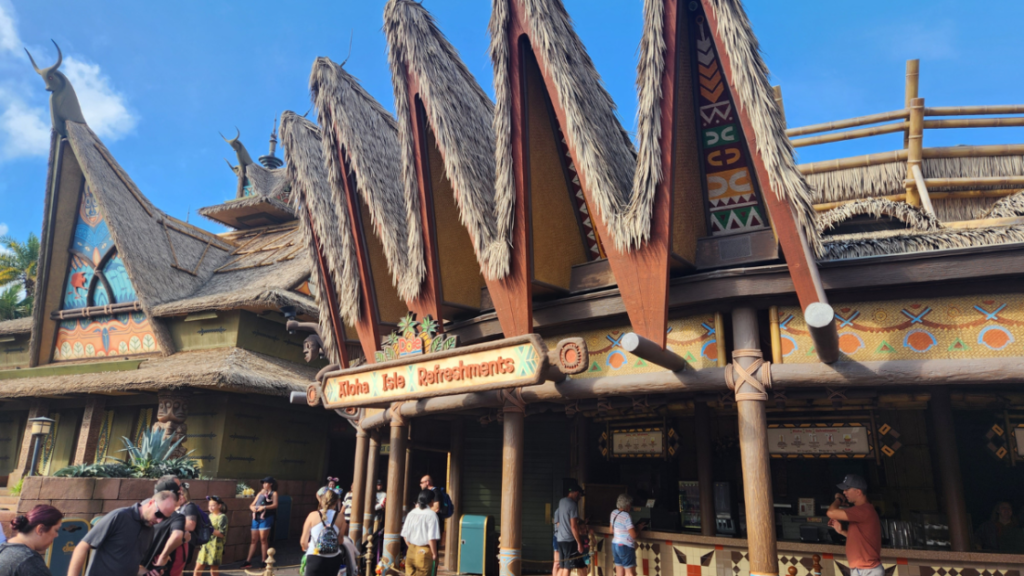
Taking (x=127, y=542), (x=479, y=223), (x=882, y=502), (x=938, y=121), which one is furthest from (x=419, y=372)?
(x=938, y=121)

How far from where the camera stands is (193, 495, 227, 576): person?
10.3 metres

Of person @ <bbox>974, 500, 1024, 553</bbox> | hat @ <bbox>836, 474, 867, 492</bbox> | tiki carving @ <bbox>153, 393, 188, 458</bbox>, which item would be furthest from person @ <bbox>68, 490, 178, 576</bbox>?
tiki carving @ <bbox>153, 393, 188, 458</bbox>

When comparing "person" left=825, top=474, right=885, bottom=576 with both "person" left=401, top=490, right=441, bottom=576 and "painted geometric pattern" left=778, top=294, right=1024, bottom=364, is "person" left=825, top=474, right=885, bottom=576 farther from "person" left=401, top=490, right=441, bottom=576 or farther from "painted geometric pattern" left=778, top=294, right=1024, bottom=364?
"person" left=401, top=490, right=441, bottom=576

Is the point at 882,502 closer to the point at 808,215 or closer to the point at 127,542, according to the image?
the point at 808,215

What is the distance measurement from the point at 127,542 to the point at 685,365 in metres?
5.63

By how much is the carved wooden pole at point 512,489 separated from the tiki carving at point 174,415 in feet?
35.0

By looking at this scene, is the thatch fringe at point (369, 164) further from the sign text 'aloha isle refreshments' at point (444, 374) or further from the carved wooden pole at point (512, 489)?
the carved wooden pole at point (512, 489)

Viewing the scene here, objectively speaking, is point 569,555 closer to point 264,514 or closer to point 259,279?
point 264,514

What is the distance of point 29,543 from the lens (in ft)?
12.9

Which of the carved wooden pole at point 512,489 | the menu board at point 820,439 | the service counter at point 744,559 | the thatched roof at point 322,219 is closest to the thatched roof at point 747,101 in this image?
the carved wooden pole at point 512,489

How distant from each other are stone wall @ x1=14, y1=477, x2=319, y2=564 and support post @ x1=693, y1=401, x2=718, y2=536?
9215 millimetres

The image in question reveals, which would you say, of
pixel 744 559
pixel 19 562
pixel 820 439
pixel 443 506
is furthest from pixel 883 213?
pixel 19 562

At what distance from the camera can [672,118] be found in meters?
7.01

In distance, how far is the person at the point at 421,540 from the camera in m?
7.79
